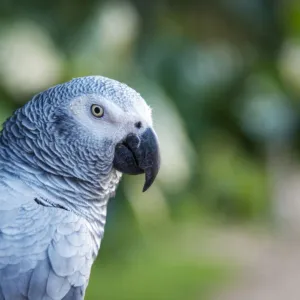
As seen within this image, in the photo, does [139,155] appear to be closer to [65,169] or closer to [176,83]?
[65,169]

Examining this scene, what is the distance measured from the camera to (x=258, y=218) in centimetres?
586

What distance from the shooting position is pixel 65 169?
1.25 metres

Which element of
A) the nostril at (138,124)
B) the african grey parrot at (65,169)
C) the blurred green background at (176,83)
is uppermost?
the blurred green background at (176,83)

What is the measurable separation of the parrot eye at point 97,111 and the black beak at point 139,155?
66 millimetres

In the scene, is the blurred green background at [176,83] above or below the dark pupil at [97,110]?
above

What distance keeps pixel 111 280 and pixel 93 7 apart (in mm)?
1942

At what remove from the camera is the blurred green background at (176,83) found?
8.07 feet

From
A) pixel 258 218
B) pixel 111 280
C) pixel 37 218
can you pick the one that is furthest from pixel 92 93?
pixel 258 218

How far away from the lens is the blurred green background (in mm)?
2461

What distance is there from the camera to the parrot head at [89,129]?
1239 millimetres

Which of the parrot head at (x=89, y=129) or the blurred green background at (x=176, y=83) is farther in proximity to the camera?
the blurred green background at (x=176, y=83)

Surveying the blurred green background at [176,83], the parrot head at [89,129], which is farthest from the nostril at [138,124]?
the blurred green background at [176,83]

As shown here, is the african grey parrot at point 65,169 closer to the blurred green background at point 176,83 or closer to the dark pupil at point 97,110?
the dark pupil at point 97,110

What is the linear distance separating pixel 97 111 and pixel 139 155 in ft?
0.37
